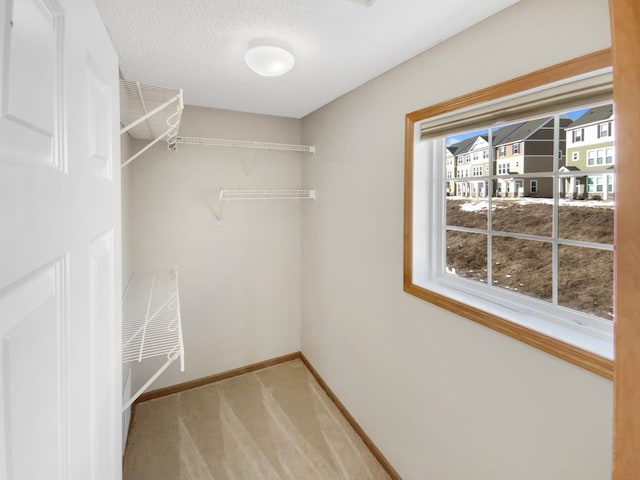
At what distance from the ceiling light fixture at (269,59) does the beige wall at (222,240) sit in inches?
46.3

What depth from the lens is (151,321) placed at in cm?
167

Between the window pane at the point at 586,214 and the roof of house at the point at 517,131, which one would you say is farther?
the roof of house at the point at 517,131

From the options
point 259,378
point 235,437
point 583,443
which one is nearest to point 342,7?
point 583,443

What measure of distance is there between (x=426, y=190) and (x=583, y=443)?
1.15m

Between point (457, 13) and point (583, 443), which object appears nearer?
point (583, 443)

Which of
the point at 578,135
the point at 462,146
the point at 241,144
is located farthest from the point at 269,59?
the point at 578,135

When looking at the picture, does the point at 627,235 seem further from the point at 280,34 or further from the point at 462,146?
the point at 280,34

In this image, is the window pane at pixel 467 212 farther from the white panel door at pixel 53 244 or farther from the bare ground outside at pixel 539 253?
the white panel door at pixel 53 244

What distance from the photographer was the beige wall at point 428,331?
3.22 feet

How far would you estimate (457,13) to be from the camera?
115 centimetres

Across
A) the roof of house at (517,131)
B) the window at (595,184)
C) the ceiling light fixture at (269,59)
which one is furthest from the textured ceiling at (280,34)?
the window at (595,184)

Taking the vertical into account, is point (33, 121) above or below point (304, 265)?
Answer: above

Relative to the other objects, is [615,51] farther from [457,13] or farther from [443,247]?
[443,247]

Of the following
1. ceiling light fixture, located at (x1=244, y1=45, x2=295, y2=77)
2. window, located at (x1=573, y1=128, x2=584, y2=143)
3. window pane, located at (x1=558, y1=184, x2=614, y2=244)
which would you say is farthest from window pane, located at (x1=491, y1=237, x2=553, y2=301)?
ceiling light fixture, located at (x1=244, y1=45, x2=295, y2=77)
